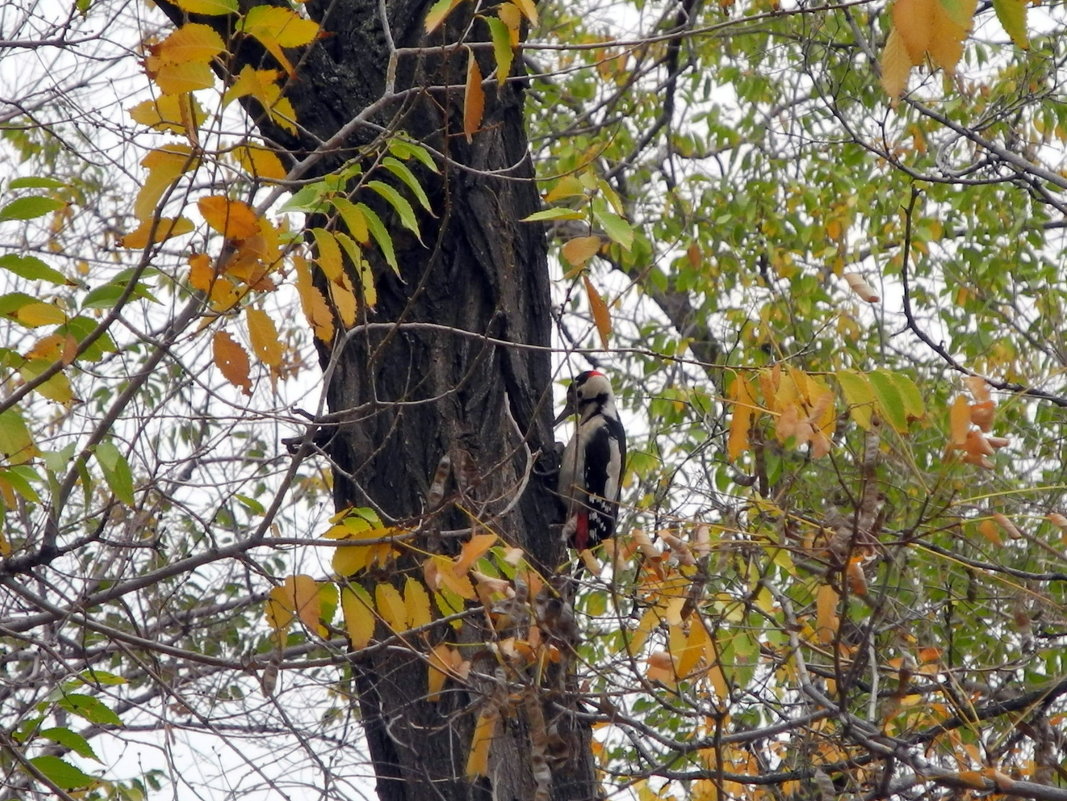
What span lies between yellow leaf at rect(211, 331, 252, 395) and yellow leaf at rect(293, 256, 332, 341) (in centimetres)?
15

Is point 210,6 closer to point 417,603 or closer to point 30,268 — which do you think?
point 30,268

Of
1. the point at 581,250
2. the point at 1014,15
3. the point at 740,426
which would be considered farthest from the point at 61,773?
the point at 1014,15

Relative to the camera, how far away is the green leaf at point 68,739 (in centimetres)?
213

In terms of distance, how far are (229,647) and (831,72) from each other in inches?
155

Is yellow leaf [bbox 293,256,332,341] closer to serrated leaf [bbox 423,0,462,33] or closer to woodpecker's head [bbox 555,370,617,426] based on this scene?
serrated leaf [bbox 423,0,462,33]

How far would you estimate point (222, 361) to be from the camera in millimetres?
2115

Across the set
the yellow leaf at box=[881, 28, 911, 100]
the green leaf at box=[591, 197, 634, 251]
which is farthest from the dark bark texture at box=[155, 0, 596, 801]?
the yellow leaf at box=[881, 28, 911, 100]

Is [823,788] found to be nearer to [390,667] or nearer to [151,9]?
[390,667]

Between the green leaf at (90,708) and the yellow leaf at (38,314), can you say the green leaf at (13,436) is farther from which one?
the green leaf at (90,708)

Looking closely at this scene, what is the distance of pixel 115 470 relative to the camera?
209 cm

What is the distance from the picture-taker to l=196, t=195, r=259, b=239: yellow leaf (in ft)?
6.46

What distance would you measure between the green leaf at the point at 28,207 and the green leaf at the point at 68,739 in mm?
887

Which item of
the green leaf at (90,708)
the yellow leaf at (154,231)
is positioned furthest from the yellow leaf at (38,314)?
the green leaf at (90,708)

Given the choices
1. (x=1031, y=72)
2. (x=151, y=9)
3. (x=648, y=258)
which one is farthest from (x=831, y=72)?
(x=151, y=9)
